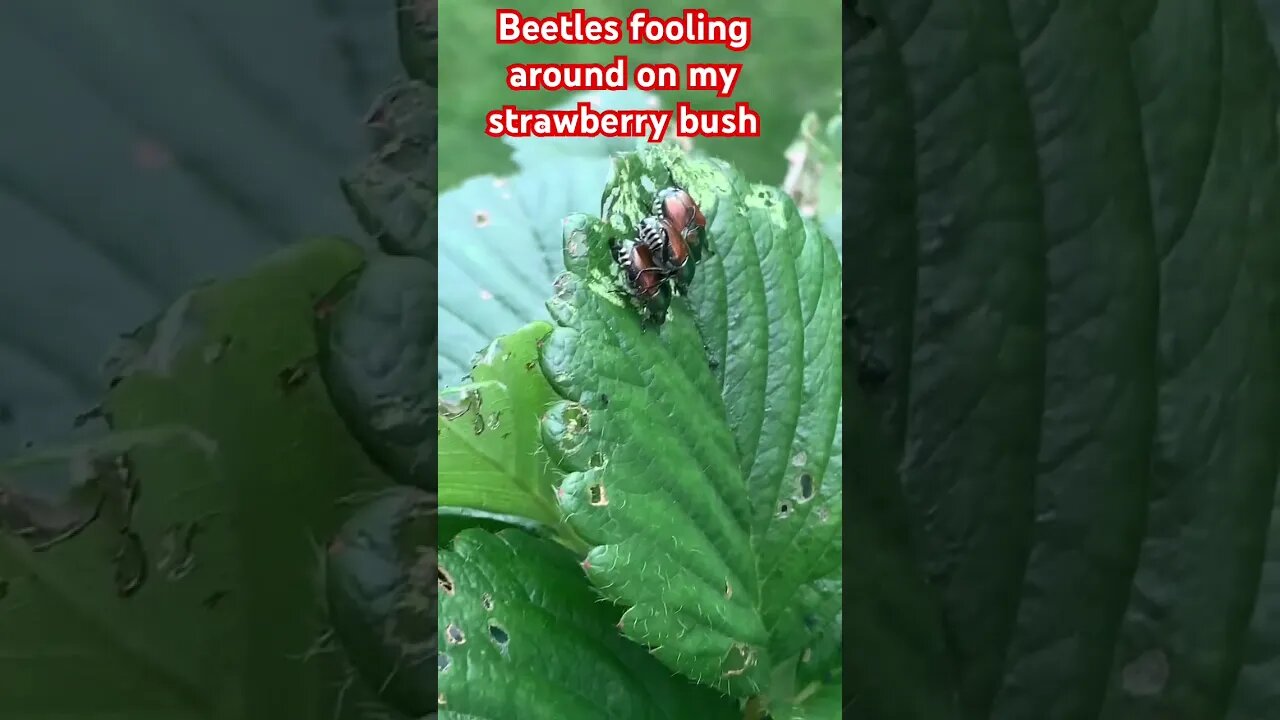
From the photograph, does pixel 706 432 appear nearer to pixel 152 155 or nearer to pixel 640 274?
pixel 640 274

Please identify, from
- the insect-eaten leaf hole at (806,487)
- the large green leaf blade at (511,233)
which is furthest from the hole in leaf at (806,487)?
the large green leaf blade at (511,233)

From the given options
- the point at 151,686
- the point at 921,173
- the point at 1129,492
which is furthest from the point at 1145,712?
the point at 151,686

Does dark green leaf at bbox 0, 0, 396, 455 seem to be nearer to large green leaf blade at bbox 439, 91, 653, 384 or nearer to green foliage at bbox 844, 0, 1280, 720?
large green leaf blade at bbox 439, 91, 653, 384

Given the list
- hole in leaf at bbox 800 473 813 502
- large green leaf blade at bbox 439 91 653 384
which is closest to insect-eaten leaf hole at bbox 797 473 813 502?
hole in leaf at bbox 800 473 813 502

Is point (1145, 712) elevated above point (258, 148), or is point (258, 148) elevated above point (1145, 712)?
point (258, 148)

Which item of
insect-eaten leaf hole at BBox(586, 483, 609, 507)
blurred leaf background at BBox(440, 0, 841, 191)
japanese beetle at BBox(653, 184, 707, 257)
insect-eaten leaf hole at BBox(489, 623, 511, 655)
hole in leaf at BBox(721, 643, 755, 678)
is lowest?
hole in leaf at BBox(721, 643, 755, 678)

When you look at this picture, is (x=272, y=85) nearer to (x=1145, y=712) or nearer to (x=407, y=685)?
(x=407, y=685)

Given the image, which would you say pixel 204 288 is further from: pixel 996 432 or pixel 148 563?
pixel 996 432
